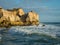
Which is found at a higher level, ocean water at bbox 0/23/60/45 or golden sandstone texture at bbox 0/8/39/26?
ocean water at bbox 0/23/60/45

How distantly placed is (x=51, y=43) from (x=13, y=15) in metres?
18.1

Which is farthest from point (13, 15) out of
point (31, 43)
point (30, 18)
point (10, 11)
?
point (31, 43)

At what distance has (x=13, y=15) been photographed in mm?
25500

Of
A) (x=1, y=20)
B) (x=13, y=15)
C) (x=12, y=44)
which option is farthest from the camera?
(x=13, y=15)

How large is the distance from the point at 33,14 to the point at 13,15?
121 inches

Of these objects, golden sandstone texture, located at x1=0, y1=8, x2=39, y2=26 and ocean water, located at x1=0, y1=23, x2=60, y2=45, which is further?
golden sandstone texture, located at x1=0, y1=8, x2=39, y2=26

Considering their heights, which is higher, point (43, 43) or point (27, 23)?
point (43, 43)

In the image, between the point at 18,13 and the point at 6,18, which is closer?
the point at 6,18

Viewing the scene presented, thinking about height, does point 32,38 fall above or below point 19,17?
above

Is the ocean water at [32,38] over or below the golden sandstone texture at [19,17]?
over

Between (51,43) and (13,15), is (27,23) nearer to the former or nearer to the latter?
(13,15)

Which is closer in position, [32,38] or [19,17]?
[32,38]

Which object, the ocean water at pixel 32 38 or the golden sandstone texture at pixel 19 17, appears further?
the golden sandstone texture at pixel 19 17

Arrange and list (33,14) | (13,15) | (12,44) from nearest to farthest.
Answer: (12,44)
(33,14)
(13,15)
